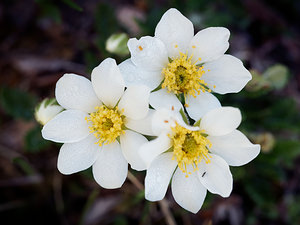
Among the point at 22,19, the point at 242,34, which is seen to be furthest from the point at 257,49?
the point at 22,19

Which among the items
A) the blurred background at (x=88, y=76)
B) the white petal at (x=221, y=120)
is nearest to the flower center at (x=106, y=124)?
the white petal at (x=221, y=120)

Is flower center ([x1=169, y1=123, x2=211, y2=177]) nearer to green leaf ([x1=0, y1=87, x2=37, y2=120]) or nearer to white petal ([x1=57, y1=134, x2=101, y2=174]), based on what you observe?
white petal ([x1=57, y1=134, x2=101, y2=174])

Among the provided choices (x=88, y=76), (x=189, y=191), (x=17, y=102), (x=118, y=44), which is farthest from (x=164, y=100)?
(x=17, y=102)

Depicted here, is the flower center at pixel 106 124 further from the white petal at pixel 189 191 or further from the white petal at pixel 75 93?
the white petal at pixel 189 191

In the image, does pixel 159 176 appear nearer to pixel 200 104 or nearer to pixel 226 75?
pixel 200 104

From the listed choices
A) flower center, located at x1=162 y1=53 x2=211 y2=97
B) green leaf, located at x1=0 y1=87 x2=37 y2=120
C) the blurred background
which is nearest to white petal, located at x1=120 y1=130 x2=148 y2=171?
flower center, located at x1=162 y1=53 x2=211 y2=97

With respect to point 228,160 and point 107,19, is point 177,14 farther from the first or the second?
point 107,19

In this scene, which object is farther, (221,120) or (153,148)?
(221,120)
